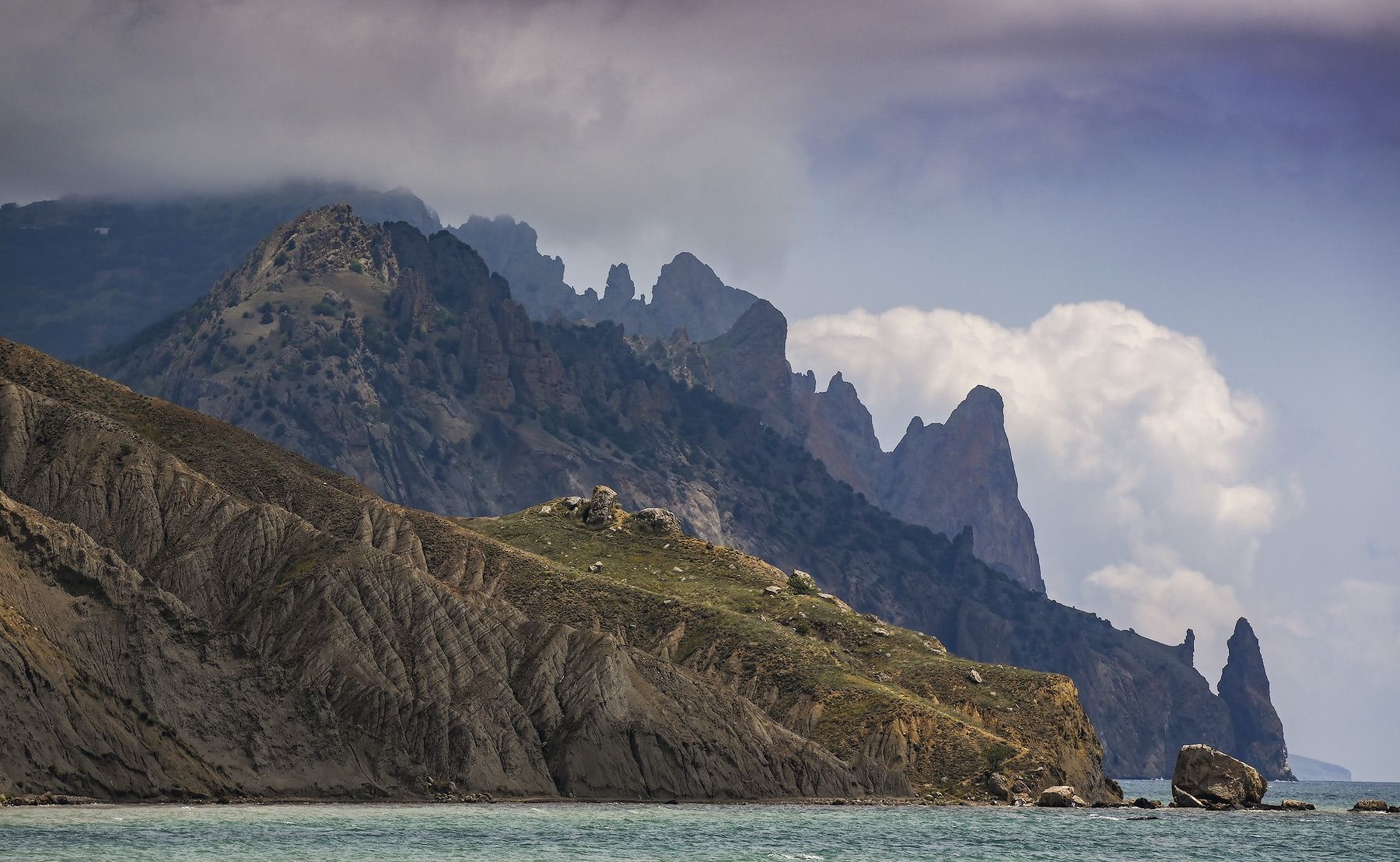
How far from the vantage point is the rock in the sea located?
19312 centimetres

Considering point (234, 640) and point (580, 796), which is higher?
point (234, 640)

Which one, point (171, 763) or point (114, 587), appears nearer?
point (171, 763)

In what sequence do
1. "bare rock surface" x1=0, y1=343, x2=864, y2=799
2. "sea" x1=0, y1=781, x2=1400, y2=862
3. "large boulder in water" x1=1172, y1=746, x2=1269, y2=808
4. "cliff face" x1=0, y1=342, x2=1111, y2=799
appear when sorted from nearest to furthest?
"sea" x1=0, y1=781, x2=1400, y2=862
"bare rock surface" x1=0, y1=343, x2=864, y2=799
"cliff face" x1=0, y1=342, x2=1111, y2=799
"large boulder in water" x1=1172, y1=746, x2=1269, y2=808

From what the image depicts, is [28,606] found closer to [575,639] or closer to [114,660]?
[114,660]

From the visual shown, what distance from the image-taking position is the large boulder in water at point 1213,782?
19250cm

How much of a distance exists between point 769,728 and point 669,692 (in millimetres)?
11630

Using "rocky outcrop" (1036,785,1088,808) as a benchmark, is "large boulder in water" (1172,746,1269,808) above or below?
above

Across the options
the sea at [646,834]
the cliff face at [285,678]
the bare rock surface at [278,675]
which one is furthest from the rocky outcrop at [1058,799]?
the bare rock surface at [278,675]

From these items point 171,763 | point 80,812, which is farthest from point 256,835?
point 171,763

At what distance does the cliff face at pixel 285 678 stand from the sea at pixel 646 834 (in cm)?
726

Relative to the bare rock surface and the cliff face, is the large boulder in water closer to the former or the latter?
the cliff face

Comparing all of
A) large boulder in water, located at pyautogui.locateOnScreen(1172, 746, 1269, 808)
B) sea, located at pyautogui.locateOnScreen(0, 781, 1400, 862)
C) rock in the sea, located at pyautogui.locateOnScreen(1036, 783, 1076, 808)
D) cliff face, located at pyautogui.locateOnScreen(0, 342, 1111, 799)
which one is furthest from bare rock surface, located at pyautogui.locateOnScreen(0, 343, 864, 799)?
large boulder in water, located at pyautogui.locateOnScreen(1172, 746, 1269, 808)

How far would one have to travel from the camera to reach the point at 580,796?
579 ft

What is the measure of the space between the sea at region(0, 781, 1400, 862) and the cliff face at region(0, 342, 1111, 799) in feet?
23.8
